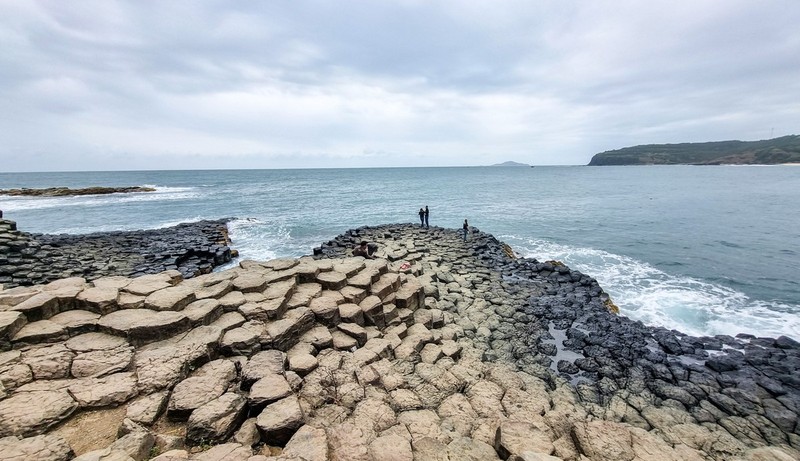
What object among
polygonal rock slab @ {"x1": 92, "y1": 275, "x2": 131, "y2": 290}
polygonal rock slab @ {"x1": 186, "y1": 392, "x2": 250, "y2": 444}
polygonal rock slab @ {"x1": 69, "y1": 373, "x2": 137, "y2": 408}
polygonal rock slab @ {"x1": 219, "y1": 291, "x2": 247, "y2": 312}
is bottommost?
polygonal rock slab @ {"x1": 186, "y1": 392, "x2": 250, "y2": 444}

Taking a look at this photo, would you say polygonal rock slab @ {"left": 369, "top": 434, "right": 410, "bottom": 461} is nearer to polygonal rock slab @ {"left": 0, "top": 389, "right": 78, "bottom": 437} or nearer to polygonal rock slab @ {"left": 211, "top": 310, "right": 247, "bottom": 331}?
polygonal rock slab @ {"left": 211, "top": 310, "right": 247, "bottom": 331}

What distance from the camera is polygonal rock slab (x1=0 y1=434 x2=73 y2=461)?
353 centimetres

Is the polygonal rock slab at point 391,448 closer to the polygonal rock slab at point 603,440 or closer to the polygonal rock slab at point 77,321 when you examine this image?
the polygonal rock slab at point 603,440

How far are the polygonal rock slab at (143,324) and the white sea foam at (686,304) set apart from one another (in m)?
14.9

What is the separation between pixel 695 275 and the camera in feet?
56.3

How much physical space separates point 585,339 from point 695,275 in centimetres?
1191

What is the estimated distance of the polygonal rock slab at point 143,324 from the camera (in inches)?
230

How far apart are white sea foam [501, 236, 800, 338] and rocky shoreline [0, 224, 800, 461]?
65.2 inches

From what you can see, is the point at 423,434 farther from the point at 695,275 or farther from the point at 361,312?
the point at 695,275

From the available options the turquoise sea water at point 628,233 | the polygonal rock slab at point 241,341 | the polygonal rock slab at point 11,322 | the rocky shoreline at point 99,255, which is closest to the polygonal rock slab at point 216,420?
the polygonal rock slab at point 241,341

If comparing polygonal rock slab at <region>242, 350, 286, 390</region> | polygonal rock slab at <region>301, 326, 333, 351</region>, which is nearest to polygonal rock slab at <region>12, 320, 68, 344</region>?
polygonal rock slab at <region>242, 350, 286, 390</region>

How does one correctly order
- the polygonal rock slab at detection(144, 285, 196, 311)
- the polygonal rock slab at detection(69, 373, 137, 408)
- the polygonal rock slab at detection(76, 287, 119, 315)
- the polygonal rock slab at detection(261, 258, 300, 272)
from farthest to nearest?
the polygonal rock slab at detection(261, 258, 300, 272), the polygonal rock slab at detection(144, 285, 196, 311), the polygonal rock slab at detection(76, 287, 119, 315), the polygonal rock slab at detection(69, 373, 137, 408)

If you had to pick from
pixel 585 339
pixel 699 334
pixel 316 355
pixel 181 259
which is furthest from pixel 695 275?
pixel 181 259

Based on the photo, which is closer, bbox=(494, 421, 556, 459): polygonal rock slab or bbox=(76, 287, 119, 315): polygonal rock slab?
bbox=(494, 421, 556, 459): polygonal rock slab
